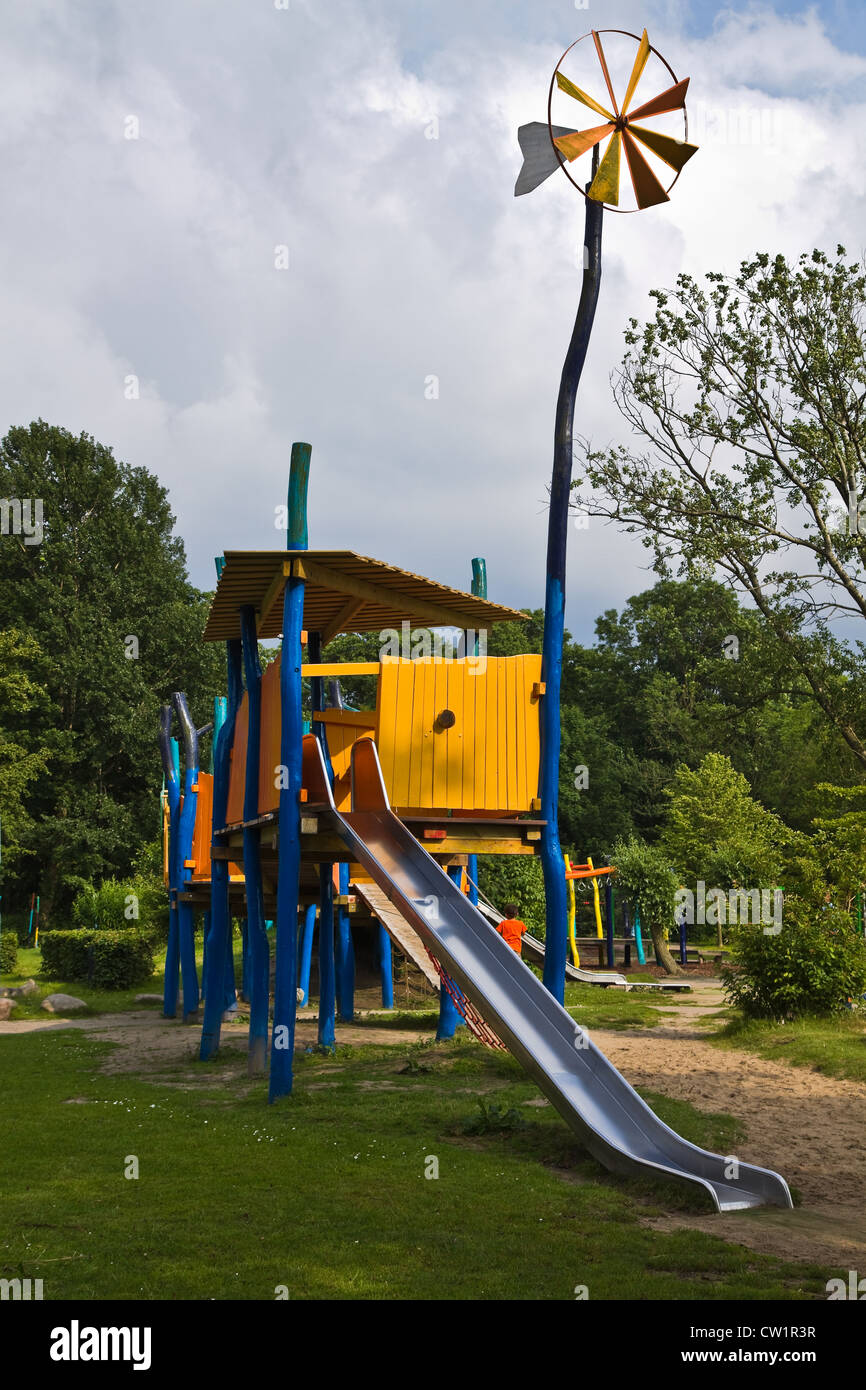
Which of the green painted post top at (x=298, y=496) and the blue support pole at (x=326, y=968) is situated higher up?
the green painted post top at (x=298, y=496)

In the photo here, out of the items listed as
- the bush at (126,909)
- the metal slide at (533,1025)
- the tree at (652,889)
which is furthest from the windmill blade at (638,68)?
the bush at (126,909)

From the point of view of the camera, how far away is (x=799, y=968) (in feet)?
49.1

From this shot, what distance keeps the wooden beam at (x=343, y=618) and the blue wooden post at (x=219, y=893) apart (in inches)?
49.0

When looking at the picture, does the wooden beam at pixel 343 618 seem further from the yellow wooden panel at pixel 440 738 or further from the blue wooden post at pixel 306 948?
the blue wooden post at pixel 306 948

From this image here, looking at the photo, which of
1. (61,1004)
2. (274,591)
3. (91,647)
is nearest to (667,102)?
(274,591)

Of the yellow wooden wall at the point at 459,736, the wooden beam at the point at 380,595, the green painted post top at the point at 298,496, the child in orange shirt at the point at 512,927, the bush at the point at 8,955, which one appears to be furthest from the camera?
the bush at the point at 8,955

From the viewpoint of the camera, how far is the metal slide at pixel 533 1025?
7.55 meters

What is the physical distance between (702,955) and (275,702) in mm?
24203

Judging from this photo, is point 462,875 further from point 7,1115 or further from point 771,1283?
point 771,1283

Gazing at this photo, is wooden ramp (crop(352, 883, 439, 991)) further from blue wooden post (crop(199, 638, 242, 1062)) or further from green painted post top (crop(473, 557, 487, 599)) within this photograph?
green painted post top (crop(473, 557, 487, 599))

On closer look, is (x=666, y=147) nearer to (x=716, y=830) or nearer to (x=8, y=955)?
(x=8, y=955)

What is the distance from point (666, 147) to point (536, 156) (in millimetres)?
1336

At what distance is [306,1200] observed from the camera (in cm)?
721
